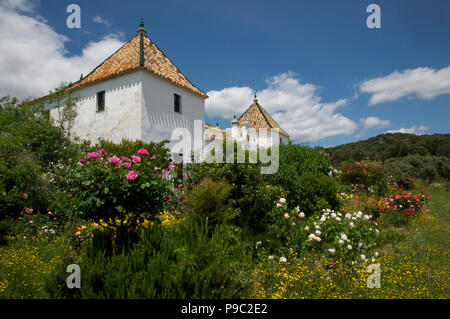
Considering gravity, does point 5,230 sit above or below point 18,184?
below

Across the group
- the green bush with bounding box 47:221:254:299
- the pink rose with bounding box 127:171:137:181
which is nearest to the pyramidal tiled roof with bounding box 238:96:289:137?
the pink rose with bounding box 127:171:137:181

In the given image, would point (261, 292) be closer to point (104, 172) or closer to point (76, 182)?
point (104, 172)

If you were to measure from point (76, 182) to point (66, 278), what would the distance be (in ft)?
4.95

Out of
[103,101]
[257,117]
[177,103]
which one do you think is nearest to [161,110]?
[177,103]

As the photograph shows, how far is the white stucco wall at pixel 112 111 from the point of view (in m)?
11.5

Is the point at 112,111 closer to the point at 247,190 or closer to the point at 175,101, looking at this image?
the point at 175,101

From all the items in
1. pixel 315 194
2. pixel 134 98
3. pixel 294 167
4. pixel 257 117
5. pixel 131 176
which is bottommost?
pixel 315 194

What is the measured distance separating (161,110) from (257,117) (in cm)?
1383

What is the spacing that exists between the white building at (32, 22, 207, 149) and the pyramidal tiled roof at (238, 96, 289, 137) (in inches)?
402

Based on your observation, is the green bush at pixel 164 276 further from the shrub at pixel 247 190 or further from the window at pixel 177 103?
the window at pixel 177 103

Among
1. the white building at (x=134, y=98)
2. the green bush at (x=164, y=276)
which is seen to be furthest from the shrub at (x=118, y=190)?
the white building at (x=134, y=98)

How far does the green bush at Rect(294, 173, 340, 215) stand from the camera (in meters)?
7.11

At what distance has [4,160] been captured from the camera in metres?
7.02

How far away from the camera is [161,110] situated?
12.4 meters
